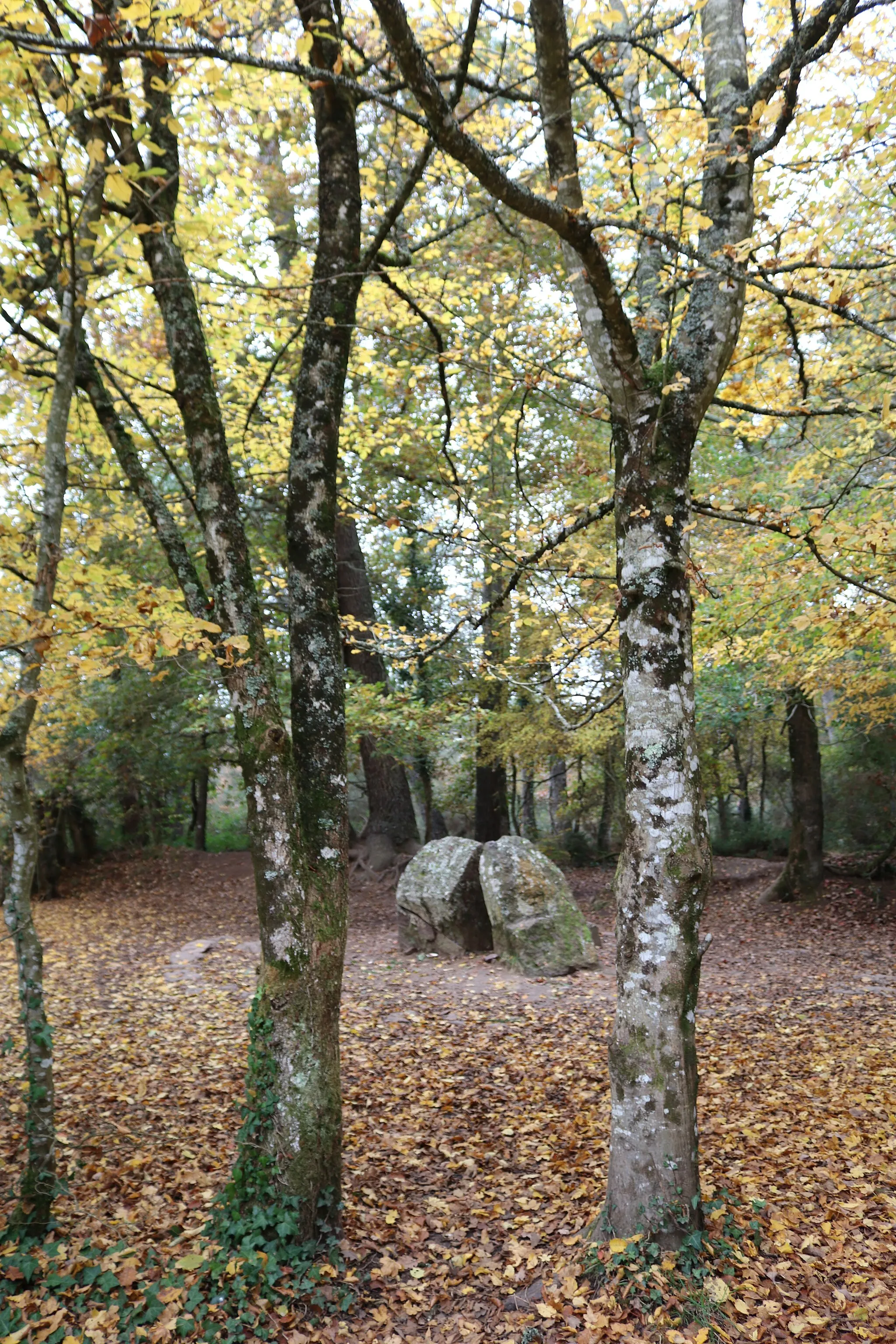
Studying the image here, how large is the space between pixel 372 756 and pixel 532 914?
6015 millimetres

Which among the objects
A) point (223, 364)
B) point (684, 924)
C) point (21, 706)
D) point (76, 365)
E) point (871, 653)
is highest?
point (223, 364)

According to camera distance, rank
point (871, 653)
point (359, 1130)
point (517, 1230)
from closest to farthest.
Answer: point (517, 1230) < point (359, 1130) < point (871, 653)

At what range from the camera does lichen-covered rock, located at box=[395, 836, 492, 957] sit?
966 centimetres

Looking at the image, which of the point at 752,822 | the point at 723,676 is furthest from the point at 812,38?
the point at 752,822

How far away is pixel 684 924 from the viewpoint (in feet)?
10.8

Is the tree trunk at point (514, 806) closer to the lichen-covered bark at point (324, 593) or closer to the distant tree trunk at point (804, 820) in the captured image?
the distant tree trunk at point (804, 820)

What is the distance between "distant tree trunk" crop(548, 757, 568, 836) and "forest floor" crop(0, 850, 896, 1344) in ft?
26.3

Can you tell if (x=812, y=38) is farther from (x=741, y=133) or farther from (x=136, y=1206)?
(x=136, y=1206)

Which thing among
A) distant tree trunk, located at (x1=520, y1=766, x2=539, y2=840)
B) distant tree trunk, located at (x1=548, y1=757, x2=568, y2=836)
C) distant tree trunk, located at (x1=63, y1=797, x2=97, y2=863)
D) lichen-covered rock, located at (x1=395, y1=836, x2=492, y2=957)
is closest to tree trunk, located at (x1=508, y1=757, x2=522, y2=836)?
distant tree trunk, located at (x1=520, y1=766, x2=539, y2=840)

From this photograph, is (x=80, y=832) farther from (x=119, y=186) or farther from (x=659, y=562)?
(x=659, y=562)

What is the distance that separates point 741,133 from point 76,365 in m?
3.60

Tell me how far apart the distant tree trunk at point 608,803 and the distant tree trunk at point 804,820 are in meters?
3.27

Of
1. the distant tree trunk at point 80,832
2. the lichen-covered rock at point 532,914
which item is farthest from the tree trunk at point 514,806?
the distant tree trunk at point 80,832

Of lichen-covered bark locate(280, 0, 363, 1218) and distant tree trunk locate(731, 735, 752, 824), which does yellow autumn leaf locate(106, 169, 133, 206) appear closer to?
lichen-covered bark locate(280, 0, 363, 1218)
